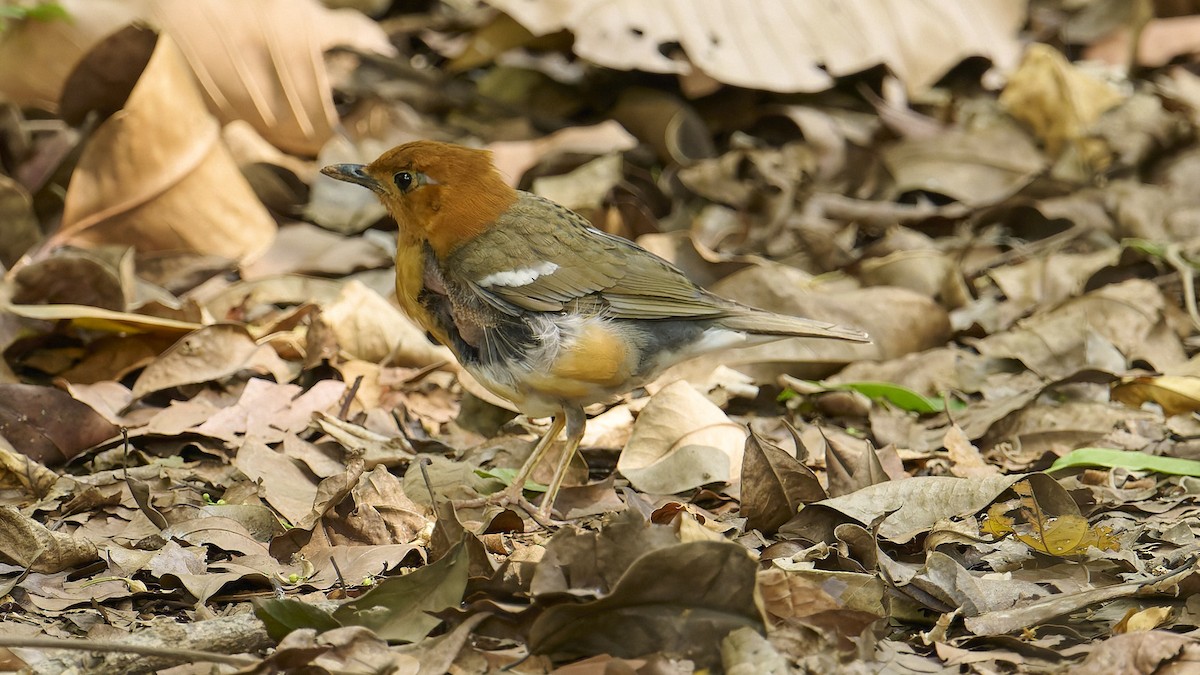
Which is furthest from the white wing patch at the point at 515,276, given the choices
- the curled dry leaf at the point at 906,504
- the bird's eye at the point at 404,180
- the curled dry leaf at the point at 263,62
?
the curled dry leaf at the point at 263,62

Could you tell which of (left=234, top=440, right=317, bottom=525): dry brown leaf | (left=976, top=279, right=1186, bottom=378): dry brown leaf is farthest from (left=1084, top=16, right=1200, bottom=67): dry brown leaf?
(left=234, top=440, right=317, bottom=525): dry brown leaf

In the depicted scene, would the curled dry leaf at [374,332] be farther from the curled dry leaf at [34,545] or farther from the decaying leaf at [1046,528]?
the decaying leaf at [1046,528]

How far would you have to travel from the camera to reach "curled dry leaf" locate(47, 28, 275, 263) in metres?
6.47

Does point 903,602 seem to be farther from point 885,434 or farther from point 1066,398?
point 1066,398

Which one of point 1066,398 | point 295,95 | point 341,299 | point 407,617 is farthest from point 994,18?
point 407,617

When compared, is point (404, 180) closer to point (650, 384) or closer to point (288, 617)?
point (650, 384)

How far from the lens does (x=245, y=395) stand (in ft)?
17.8

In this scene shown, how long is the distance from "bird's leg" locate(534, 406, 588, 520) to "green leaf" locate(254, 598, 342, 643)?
1.38 metres

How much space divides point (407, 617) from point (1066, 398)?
137 inches

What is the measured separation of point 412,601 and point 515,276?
1.81 m

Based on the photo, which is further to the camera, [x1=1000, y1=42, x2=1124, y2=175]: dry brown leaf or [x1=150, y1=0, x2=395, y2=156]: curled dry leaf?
[x1=1000, y1=42, x2=1124, y2=175]: dry brown leaf

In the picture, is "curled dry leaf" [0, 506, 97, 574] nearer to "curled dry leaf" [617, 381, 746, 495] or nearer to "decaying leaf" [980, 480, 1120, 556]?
"curled dry leaf" [617, 381, 746, 495]

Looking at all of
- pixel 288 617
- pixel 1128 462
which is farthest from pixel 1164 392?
pixel 288 617

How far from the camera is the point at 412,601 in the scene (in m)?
3.54
